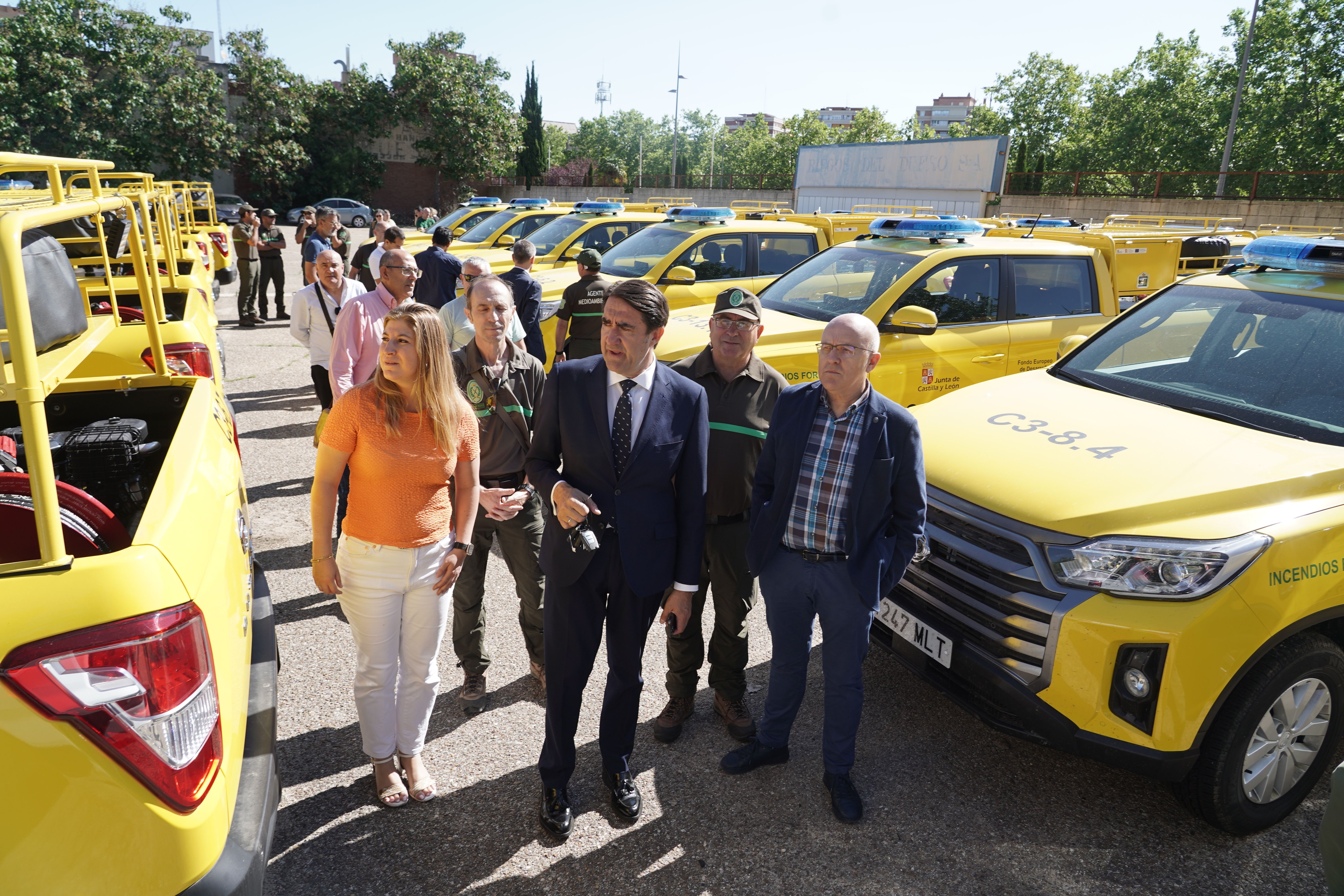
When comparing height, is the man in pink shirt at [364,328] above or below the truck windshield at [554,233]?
below

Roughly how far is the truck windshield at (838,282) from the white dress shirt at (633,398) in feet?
11.1

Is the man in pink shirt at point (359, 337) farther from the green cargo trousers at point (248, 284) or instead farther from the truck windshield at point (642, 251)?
the green cargo trousers at point (248, 284)

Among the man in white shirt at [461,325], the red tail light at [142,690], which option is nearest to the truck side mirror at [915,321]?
the man in white shirt at [461,325]

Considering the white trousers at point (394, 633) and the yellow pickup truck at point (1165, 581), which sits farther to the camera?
the white trousers at point (394, 633)

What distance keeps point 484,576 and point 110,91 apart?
3977cm

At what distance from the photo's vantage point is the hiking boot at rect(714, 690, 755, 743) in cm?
352

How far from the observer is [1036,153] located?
53.2 metres

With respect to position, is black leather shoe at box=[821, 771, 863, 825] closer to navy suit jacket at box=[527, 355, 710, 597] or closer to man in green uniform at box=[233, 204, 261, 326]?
navy suit jacket at box=[527, 355, 710, 597]

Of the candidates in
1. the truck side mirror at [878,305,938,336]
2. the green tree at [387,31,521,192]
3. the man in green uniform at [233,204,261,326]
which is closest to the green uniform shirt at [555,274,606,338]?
the truck side mirror at [878,305,938,336]

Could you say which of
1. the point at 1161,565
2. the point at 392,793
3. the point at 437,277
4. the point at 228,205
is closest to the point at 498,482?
the point at 392,793

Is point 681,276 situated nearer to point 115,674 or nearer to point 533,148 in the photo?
point 115,674

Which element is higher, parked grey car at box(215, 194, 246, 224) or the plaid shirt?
→ parked grey car at box(215, 194, 246, 224)

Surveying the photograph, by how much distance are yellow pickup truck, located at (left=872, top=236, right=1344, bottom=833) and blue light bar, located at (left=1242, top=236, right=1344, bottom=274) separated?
0.27 meters

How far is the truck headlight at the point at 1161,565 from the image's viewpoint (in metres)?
2.66
